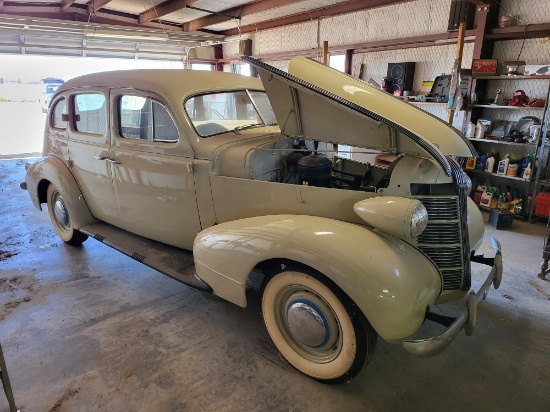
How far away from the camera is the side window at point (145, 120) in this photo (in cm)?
294

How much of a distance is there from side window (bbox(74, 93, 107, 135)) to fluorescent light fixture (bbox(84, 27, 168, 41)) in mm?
5868

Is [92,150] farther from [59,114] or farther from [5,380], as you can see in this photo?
[5,380]

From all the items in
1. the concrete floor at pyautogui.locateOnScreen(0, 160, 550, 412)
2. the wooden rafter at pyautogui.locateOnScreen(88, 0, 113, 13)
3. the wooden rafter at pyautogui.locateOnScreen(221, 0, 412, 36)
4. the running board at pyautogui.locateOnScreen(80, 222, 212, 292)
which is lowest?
the concrete floor at pyautogui.locateOnScreen(0, 160, 550, 412)

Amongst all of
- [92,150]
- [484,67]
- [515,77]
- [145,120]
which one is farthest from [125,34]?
[515,77]

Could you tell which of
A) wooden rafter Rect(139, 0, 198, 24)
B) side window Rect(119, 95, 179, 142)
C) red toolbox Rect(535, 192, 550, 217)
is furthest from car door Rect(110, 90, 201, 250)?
wooden rafter Rect(139, 0, 198, 24)

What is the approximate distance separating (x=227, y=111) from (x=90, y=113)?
140cm

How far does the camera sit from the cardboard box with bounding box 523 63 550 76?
4.96 metres

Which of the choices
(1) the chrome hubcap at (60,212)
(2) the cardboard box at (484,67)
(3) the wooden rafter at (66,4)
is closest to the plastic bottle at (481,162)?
(2) the cardboard box at (484,67)

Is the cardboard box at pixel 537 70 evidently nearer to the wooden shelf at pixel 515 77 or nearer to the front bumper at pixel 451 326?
the wooden shelf at pixel 515 77

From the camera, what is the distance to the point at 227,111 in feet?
10.8

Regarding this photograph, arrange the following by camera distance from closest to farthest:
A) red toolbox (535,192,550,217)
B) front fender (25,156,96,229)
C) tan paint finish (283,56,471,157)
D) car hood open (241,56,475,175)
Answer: car hood open (241,56,475,175), tan paint finish (283,56,471,157), front fender (25,156,96,229), red toolbox (535,192,550,217)

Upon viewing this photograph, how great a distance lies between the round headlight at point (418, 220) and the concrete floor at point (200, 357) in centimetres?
93

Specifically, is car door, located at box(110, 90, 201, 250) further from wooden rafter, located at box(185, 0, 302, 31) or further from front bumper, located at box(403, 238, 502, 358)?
wooden rafter, located at box(185, 0, 302, 31)

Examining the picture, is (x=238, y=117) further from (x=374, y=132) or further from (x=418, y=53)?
(x=418, y=53)
